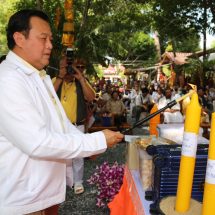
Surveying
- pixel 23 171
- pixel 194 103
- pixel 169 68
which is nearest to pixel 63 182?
pixel 23 171

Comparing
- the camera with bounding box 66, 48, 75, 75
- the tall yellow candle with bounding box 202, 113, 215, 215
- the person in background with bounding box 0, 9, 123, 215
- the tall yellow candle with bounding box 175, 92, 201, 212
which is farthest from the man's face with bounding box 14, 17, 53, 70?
the camera with bounding box 66, 48, 75, 75

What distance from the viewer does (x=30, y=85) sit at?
5.13ft

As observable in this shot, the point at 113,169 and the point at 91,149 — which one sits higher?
the point at 91,149

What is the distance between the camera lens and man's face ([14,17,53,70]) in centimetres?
165

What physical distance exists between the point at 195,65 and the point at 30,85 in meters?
15.0

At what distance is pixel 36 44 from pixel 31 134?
493 mm

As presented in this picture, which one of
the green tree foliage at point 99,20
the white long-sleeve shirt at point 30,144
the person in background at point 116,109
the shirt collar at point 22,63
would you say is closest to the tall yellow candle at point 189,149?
the white long-sleeve shirt at point 30,144

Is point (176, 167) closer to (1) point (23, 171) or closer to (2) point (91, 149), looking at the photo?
(2) point (91, 149)

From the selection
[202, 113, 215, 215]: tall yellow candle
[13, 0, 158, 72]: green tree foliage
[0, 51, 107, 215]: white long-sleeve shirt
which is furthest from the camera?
[13, 0, 158, 72]: green tree foliage

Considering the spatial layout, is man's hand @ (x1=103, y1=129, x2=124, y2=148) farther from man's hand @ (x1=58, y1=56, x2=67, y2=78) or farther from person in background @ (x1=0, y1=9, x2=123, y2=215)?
man's hand @ (x1=58, y1=56, x2=67, y2=78)

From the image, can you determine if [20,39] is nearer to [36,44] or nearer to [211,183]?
[36,44]

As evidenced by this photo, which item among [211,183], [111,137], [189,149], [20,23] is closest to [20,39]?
[20,23]

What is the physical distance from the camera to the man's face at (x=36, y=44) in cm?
165

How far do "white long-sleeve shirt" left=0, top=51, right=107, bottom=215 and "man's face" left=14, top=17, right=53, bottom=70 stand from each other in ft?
0.18
